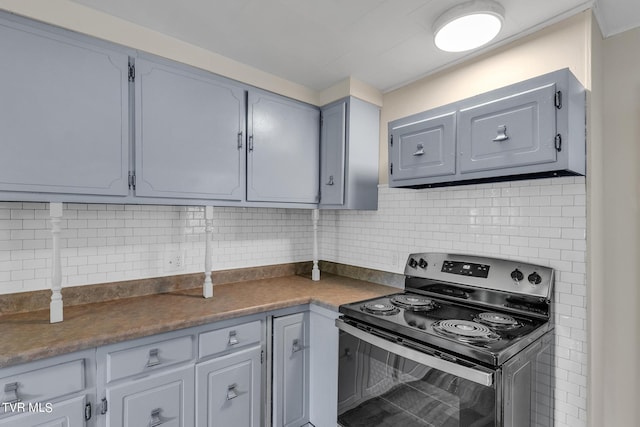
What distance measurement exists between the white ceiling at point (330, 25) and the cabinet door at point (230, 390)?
68.1 inches

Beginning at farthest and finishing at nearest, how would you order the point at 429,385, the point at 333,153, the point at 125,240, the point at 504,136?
1. the point at 333,153
2. the point at 125,240
3. the point at 504,136
4. the point at 429,385

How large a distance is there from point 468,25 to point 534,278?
1243 millimetres

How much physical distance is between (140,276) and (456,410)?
185 cm

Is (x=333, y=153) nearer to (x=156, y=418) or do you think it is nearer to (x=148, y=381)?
(x=148, y=381)

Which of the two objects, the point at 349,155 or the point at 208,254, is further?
the point at 349,155

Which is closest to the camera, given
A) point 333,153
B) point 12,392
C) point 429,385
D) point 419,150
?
point 12,392

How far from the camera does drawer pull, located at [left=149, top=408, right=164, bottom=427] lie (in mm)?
1469

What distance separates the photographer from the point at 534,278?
60.7 inches

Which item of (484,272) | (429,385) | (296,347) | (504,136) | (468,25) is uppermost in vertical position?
(468,25)

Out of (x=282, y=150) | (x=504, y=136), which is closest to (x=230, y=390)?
(x=282, y=150)

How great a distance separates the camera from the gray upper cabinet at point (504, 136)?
1.29 meters

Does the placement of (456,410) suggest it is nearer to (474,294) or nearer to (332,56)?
(474,294)

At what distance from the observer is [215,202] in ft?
6.36

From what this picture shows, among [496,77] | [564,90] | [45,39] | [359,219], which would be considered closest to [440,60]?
[496,77]
